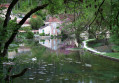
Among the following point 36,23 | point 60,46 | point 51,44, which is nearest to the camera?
point 60,46

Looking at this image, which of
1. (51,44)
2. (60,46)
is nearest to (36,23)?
(51,44)

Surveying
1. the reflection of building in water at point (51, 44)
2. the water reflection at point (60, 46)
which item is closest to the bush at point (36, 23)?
the reflection of building in water at point (51, 44)

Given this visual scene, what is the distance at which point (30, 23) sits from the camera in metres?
66.9

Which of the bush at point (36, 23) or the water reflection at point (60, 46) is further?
the bush at point (36, 23)

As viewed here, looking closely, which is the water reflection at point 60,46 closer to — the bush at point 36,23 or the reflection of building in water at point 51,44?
the reflection of building in water at point 51,44

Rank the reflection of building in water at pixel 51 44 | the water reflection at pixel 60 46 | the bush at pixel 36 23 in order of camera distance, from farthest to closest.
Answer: the bush at pixel 36 23
the reflection of building in water at pixel 51 44
the water reflection at pixel 60 46

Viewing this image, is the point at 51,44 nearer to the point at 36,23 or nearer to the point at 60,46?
the point at 60,46

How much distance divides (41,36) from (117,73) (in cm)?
4872

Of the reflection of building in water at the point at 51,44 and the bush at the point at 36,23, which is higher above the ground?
the bush at the point at 36,23

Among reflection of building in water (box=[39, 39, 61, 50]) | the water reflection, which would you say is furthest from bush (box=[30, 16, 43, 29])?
the water reflection

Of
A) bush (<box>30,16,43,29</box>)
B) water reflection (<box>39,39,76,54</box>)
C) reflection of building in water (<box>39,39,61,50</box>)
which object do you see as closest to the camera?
water reflection (<box>39,39,76,54</box>)

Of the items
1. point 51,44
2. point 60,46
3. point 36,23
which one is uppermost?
point 36,23

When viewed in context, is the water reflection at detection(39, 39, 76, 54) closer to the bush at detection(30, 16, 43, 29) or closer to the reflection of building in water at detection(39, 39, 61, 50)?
the reflection of building in water at detection(39, 39, 61, 50)

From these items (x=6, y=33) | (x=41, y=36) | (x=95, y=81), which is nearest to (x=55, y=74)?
(x=95, y=81)
